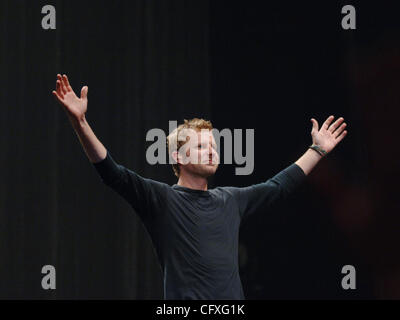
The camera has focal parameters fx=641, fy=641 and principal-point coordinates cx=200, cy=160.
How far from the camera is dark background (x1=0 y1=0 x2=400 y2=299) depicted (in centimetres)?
263

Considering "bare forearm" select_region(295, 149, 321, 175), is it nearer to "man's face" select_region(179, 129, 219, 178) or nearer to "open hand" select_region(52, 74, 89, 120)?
"man's face" select_region(179, 129, 219, 178)

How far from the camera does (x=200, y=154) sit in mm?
1795

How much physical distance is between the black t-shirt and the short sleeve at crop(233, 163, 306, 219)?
0.28 ft

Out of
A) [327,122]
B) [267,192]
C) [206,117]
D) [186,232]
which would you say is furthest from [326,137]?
[206,117]

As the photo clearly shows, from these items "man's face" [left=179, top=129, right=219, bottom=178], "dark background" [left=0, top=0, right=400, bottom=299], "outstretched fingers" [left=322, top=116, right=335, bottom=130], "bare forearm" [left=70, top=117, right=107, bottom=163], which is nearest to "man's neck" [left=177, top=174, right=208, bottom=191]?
"man's face" [left=179, top=129, right=219, bottom=178]

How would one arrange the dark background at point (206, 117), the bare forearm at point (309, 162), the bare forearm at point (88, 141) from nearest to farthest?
the bare forearm at point (88, 141) < the bare forearm at point (309, 162) < the dark background at point (206, 117)

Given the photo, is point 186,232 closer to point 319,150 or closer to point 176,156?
point 176,156

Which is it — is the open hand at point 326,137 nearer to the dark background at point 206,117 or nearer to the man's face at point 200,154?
the man's face at point 200,154

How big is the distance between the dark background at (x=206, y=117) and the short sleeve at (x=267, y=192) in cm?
95

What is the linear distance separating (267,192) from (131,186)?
453mm

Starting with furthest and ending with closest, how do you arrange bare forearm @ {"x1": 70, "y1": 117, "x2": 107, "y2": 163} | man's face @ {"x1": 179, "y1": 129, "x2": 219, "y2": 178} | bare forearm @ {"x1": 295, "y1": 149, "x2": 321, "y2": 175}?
1. bare forearm @ {"x1": 295, "y1": 149, "x2": 321, "y2": 175}
2. man's face @ {"x1": 179, "y1": 129, "x2": 219, "y2": 178}
3. bare forearm @ {"x1": 70, "y1": 117, "x2": 107, "y2": 163}

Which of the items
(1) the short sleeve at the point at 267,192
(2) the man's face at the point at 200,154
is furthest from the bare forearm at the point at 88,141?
(1) the short sleeve at the point at 267,192

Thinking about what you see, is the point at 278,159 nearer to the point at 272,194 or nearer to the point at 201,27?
the point at 201,27

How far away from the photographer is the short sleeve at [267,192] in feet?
6.07
